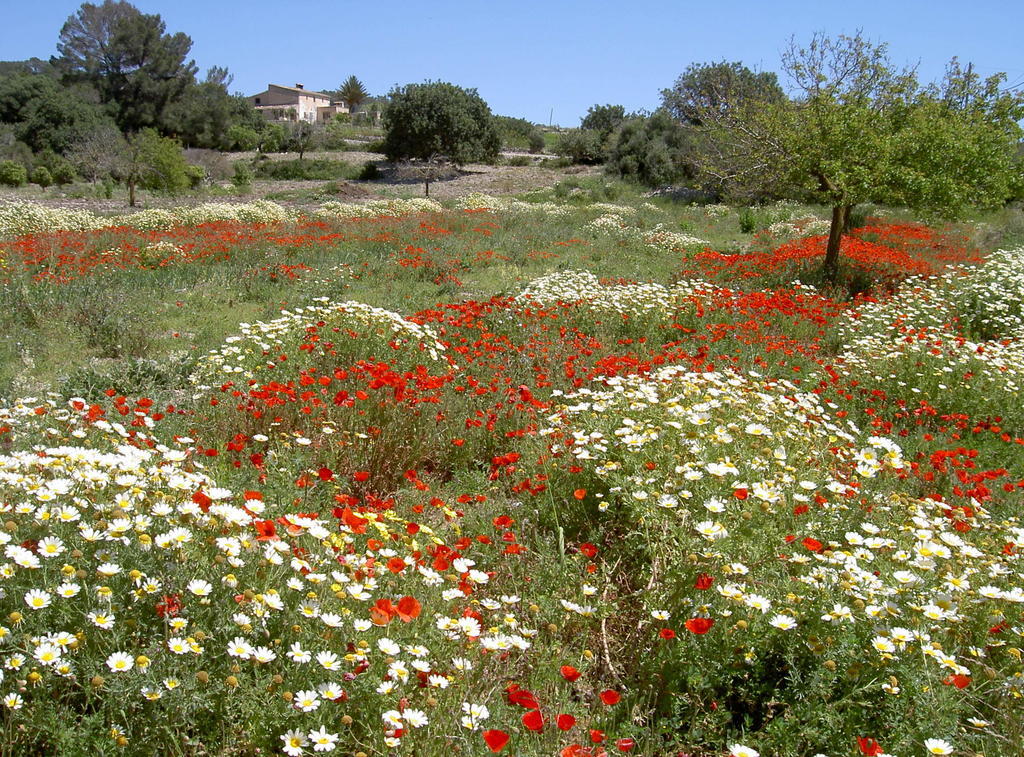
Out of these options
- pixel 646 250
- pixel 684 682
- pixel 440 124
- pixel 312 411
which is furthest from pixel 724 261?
pixel 440 124

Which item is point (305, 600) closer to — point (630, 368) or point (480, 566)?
point (480, 566)

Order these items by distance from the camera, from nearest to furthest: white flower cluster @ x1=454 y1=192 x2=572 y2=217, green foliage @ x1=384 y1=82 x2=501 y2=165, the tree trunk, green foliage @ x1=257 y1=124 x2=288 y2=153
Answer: the tree trunk < white flower cluster @ x1=454 y1=192 x2=572 y2=217 < green foliage @ x1=384 y1=82 x2=501 y2=165 < green foliage @ x1=257 y1=124 x2=288 y2=153

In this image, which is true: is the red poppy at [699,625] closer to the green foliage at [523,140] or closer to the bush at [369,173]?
the bush at [369,173]

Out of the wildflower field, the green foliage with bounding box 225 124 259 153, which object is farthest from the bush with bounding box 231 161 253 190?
the wildflower field

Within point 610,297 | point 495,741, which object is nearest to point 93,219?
point 610,297

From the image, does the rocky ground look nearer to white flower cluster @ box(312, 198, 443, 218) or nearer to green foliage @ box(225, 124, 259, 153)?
green foliage @ box(225, 124, 259, 153)

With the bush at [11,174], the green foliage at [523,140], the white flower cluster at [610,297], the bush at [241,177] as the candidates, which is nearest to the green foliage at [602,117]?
the green foliage at [523,140]

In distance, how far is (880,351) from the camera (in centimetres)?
693

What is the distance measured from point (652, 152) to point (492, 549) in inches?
1329

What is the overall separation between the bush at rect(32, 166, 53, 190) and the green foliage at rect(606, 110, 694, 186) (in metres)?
28.7

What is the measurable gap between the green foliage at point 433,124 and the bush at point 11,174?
2102 cm

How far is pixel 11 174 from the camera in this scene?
32.7m

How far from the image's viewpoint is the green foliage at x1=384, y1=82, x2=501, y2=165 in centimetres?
4416

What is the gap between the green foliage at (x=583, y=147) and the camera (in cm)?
4550
